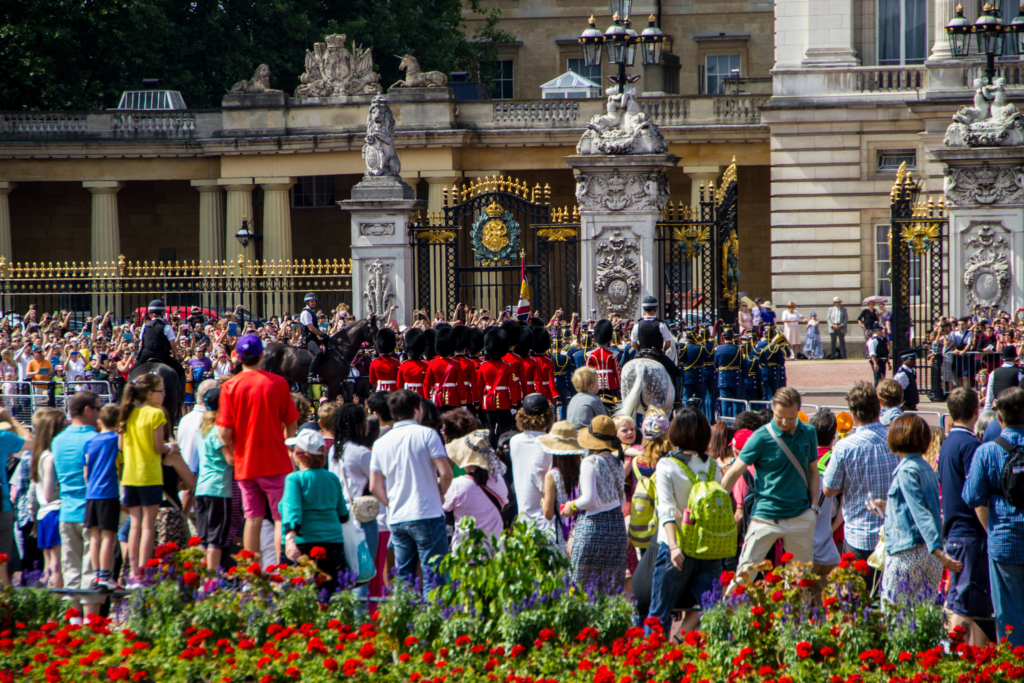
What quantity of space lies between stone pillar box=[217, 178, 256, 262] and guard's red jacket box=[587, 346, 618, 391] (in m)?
20.8

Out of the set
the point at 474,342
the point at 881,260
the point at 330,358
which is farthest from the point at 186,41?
the point at 474,342

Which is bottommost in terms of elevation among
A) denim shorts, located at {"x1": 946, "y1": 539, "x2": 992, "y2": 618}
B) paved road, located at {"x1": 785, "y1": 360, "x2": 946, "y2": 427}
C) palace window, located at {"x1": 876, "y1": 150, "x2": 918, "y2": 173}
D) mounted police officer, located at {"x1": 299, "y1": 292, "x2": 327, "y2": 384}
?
denim shorts, located at {"x1": 946, "y1": 539, "x2": 992, "y2": 618}

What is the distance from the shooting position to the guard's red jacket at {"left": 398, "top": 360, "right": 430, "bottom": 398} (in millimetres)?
12938

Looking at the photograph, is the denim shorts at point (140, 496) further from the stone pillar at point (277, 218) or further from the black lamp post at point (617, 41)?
the stone pillar at point (277, 218)

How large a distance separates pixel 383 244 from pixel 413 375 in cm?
544

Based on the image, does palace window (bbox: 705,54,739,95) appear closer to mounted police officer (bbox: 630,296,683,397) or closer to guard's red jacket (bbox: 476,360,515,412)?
mounted police officer (bbox: 630,296,683,397)

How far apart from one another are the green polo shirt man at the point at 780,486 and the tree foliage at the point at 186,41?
28874 millimetres

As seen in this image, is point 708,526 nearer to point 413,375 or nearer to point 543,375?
point 543,375

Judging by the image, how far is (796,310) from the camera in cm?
2770

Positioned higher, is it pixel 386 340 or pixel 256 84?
pixel 256 84

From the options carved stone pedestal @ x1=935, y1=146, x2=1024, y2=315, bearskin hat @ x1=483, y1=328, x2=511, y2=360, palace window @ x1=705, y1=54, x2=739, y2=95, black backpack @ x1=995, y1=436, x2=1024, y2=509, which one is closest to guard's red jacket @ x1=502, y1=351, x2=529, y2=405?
bearskin hat @ x1=483, y1=328, x2=511, y2=360

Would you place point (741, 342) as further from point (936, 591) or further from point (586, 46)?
point (936, 591)

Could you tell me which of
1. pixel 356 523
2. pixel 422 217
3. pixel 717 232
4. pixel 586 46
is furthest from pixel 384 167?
pixel 356 523

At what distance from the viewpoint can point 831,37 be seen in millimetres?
27656
